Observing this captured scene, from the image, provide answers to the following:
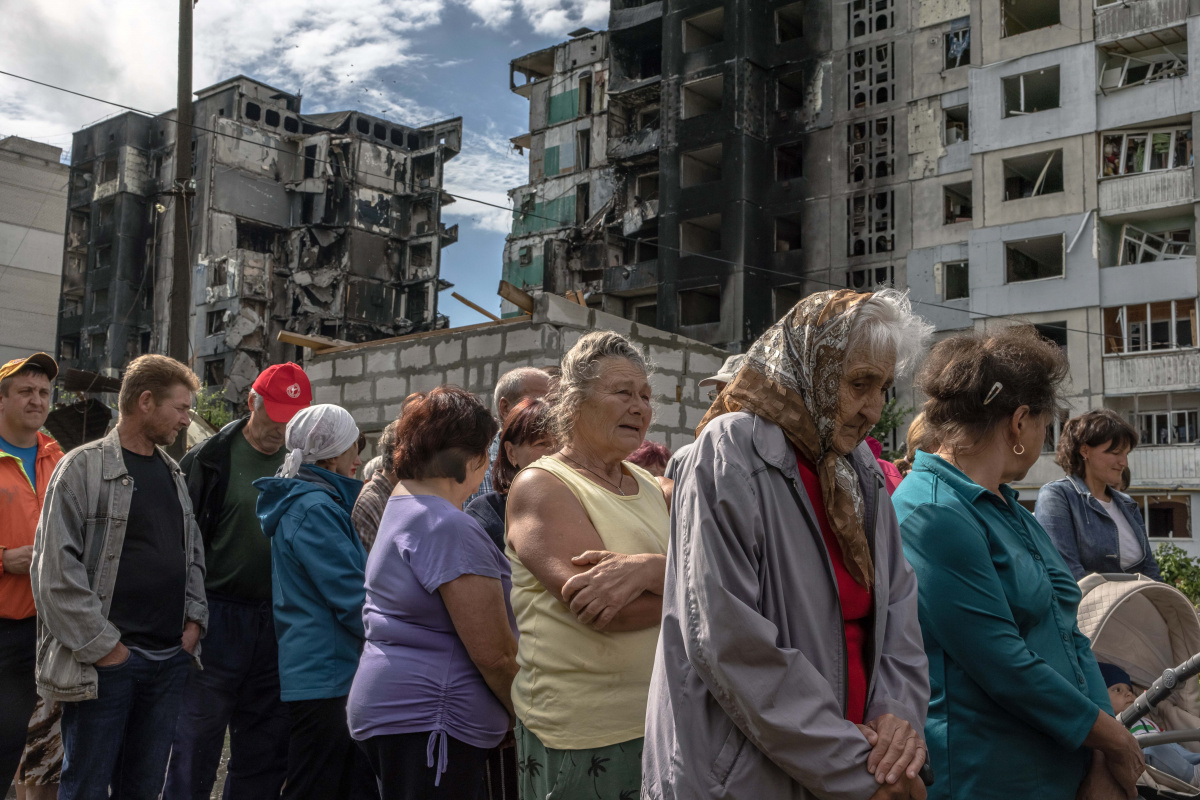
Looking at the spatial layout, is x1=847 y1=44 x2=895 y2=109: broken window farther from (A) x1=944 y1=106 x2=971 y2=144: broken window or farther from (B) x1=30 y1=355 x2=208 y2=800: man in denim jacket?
(B) x1=30 y1=355 x2=208 y2=800: man in denim jacket

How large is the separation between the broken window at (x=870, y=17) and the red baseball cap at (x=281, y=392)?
3726 cm

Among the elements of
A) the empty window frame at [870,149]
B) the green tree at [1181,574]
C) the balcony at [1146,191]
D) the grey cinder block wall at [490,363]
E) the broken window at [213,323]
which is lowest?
the green tree at [1181,574]

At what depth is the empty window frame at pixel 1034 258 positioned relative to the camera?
3181 cm

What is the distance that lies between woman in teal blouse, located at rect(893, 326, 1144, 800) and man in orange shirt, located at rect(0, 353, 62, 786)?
146 inches

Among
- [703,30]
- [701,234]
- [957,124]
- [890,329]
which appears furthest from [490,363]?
[703,30]

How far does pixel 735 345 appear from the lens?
121ft

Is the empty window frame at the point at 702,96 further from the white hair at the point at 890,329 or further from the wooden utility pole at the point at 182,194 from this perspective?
the white hair at the point at 890,329

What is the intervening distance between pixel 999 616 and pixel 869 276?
3490cm

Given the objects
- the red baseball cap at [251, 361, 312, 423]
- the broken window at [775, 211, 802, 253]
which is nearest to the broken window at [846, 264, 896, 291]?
the broken window at [775, 211, 802, 253]

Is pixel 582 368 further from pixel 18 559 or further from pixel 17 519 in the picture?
pixel 17 519

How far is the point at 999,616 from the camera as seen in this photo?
2.72 metres

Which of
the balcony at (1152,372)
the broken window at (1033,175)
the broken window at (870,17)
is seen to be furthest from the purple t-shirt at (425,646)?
the broken window at (870,17)

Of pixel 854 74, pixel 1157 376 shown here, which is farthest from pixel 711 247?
pixel 1157 376

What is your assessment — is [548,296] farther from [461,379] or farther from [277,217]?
[277,217]
